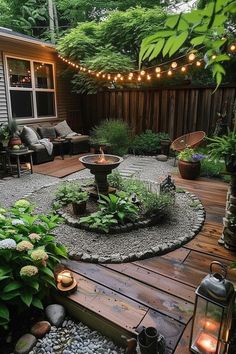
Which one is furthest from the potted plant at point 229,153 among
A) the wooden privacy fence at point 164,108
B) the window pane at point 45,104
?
the window pane at point 45,104

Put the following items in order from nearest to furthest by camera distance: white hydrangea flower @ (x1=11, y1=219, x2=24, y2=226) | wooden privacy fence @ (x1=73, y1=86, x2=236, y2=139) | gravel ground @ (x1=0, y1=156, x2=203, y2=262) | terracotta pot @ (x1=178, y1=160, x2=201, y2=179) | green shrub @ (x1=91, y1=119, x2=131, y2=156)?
white hydrangea flower @ (x1=11, y1=219, x2=24, y2=226) < gravel ground @ (x1=0, y1=156, x2=203, y2=262) < terracotta pot @ (x1=178, y1=160, x2=201, y2=179) < wooden privacy fence @ (x1=73, y1=86, x2=236, y2=139) < green shrub @ (x1=91, y1=119, x2=131, y2=156)

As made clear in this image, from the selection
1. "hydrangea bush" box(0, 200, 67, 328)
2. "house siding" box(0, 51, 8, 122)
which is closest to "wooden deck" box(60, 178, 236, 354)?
"hydrangea bush" box(0, 200, 67, 328)

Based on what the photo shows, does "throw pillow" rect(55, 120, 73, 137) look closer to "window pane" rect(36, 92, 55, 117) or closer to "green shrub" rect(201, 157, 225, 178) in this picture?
"window pane" rect(36, 92, 55, 117)

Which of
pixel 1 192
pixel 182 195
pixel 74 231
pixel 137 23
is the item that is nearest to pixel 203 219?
pixel 182 195

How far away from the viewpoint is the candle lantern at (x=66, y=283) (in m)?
2.08

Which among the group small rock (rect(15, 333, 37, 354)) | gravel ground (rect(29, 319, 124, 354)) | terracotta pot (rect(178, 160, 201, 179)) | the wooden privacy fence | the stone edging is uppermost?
the wooden privacy fence

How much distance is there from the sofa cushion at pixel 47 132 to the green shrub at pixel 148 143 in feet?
7.43

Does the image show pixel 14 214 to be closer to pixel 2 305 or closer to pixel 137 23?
pixel 2 305

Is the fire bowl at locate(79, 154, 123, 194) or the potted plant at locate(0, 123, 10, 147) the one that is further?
the potted plant at locate(0, 123, 10, 147)

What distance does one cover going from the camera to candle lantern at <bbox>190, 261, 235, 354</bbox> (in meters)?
1.36

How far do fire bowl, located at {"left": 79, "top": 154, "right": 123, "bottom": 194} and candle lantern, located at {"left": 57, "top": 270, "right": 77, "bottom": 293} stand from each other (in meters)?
1.68

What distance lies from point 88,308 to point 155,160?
16.8 feet

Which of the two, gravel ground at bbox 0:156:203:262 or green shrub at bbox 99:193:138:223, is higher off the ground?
green shrub at bbox 99:193:138:223

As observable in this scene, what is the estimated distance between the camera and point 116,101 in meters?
8.19
